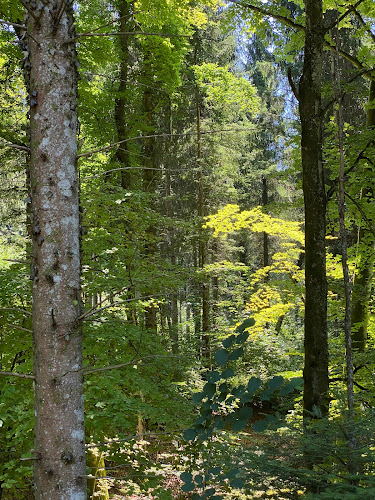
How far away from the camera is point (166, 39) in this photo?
7.98 meters

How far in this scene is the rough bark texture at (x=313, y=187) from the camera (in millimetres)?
3703

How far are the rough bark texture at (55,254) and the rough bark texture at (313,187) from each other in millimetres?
2531

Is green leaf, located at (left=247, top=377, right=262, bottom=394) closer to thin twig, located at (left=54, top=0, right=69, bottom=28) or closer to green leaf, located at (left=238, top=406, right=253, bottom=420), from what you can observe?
green leaf, located at (left=238, top=406, right=253, bottom=420)

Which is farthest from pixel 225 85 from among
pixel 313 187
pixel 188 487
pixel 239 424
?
pixel 188 487

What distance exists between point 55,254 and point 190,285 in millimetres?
4544

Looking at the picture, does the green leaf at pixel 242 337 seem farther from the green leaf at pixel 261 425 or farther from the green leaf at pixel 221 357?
the green leaf at pixel 261 425

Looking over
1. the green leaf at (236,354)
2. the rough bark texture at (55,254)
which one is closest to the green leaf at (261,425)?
the green leaf at (236,354)

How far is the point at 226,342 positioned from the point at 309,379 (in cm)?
232

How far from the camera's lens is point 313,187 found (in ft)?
12.5

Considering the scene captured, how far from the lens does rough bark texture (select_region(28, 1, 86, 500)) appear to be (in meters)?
1.72

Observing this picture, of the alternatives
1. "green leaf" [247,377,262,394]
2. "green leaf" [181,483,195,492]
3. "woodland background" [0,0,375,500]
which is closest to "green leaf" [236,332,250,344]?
"woodland background" [0,0,375,500]

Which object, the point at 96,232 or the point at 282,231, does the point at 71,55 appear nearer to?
the point at 96,232

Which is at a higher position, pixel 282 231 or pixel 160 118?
pixel 160 118

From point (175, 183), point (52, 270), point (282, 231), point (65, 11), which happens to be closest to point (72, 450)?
point (52, 270)
